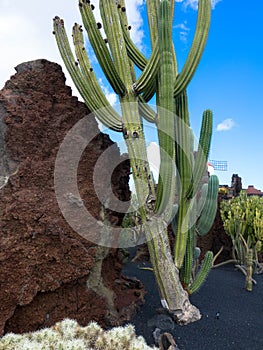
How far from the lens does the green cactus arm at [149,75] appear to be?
145 inches

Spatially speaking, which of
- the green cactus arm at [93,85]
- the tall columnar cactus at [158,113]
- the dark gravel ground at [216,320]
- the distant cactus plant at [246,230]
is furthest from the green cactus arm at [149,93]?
the distant cactus plant at [246,230]

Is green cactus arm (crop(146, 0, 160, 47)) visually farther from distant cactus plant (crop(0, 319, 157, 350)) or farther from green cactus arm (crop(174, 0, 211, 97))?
distant cactus plant (crop(0, 319, 157, 350))

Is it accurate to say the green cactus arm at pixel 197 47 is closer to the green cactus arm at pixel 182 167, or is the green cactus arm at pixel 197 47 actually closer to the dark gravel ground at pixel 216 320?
the green cactus arm at pixel 182 167

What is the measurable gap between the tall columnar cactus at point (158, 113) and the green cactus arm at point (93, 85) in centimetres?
1

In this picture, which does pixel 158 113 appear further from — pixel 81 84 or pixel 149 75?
pixel 81 84

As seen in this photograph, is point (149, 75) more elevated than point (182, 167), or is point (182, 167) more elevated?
point (149, 75)

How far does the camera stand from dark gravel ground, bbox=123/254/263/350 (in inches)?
125

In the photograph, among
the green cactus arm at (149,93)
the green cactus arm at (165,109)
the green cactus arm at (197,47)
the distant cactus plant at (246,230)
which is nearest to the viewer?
the green cactus arm at (165,109)

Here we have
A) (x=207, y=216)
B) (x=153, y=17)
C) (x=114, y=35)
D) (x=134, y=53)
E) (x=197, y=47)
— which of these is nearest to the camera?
(x=197, y=47)

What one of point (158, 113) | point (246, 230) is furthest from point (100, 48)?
point (246, 230)

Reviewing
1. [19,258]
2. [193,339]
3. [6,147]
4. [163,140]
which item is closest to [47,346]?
[19,258]

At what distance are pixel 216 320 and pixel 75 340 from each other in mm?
2204

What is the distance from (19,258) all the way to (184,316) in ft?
6.28

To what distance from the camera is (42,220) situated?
122 inches
